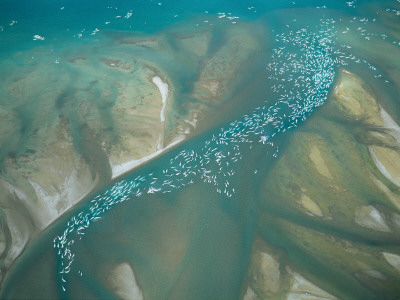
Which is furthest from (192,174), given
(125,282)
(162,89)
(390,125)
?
(390,125)

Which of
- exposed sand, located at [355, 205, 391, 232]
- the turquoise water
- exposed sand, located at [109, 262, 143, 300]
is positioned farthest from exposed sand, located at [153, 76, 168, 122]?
exposed sand, located at [355, 205, 391, 232]

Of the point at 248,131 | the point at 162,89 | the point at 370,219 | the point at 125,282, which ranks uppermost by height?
the point at 162,89

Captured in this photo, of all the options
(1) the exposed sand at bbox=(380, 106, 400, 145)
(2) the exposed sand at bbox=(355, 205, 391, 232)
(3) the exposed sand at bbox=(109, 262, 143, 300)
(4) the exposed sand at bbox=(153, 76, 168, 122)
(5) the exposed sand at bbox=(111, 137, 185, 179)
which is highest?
(4) the exposed sand at bbox=(153, 76, 168, 122)

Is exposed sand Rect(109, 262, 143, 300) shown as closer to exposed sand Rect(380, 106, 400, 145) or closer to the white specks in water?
the white specks in water

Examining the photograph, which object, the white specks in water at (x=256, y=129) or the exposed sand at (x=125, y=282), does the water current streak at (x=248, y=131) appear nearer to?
the white specks in water at (x=256, y=129)

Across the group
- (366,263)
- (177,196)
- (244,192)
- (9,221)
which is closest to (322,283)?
(366,263)

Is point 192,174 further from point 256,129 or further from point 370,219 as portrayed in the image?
point 370,219

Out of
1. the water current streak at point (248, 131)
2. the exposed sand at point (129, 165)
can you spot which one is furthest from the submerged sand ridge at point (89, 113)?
the water current streak at point (248, 131)

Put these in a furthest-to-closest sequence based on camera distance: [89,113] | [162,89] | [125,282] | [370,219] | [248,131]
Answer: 1. [162,89]
2. [89,113]
3. [248,131]
4. [370,219]
5. [125,282]
